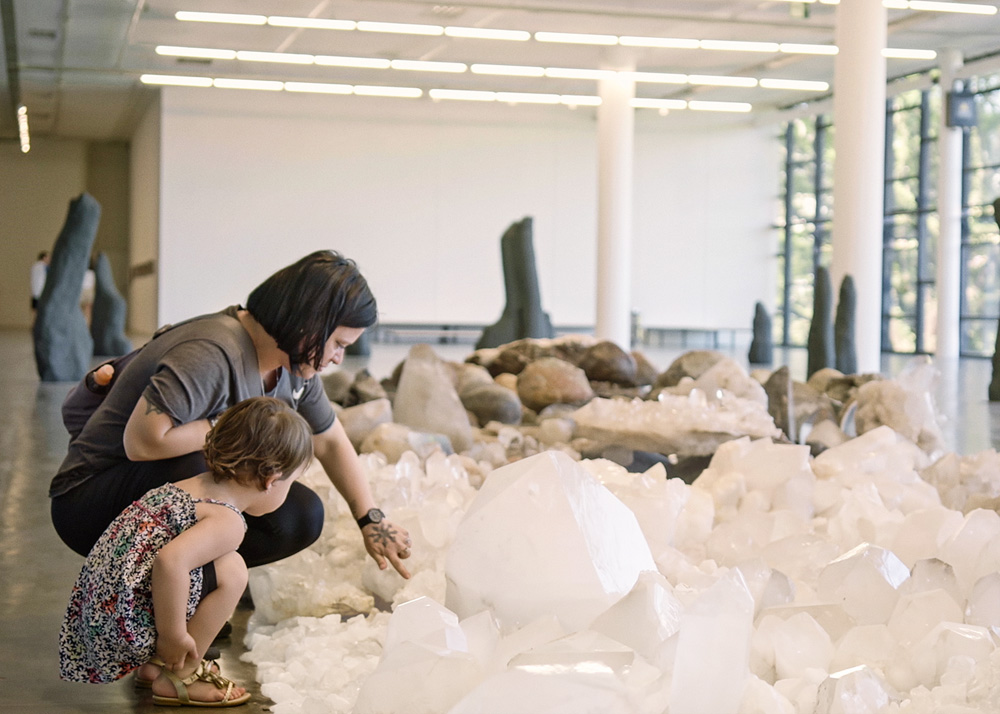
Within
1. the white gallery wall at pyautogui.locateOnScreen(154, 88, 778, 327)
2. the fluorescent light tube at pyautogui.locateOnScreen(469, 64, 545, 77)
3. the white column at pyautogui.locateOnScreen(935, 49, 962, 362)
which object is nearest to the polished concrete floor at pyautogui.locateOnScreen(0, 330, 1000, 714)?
the white column at pyautogui.locateOnScreen(935, 49, 962, 362)

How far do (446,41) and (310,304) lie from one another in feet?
49.3

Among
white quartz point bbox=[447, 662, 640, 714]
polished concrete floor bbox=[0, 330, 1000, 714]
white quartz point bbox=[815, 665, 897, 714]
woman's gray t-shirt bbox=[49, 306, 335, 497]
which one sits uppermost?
woman's gray t-shirt bbox=[49, 306, 335, 497]

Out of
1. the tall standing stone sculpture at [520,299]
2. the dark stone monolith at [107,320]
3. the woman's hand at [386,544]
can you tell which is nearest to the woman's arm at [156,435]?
the woman's hand at [386,544]

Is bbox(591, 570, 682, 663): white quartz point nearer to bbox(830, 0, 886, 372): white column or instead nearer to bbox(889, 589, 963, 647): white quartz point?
bbox(889, 589, 963, 647): white quartz point

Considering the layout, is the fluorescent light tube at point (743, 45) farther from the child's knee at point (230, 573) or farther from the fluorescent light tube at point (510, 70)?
the child's knee at point (230, 573)

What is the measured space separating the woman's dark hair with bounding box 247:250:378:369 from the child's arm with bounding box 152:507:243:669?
40 centimetres

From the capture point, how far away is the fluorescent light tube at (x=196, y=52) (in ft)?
53.8

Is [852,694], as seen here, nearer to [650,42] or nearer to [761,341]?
[761,341]

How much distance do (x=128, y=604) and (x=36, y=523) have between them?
75.0 inches

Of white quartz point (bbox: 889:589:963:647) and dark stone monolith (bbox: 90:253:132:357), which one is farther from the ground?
dark stone monolith (bbox: 90:253:132:357)

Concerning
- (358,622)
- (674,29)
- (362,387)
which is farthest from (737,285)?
(358,622)

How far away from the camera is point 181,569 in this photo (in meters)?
1.86

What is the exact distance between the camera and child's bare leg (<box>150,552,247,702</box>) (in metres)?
1.95

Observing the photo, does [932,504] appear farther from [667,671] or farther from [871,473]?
[667,671]
